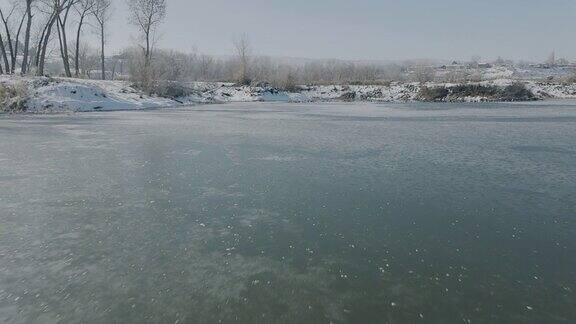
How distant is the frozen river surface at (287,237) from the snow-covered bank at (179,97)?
17.2 metres

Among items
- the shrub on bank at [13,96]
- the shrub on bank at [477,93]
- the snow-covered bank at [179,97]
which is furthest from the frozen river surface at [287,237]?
the shrub on bank at [477,93]

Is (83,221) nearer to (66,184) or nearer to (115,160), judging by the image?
(66,184)

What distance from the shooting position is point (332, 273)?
189 inches

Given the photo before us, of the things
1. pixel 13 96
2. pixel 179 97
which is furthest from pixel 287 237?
pixel 179 97

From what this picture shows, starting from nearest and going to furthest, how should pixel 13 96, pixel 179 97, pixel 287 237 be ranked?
pixel 287 237
pixel 13 96
pixel 179 97

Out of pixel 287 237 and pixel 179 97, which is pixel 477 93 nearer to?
pixel 179 97

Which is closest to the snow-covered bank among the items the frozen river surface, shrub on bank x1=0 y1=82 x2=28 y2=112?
shrub on bank x1=0 y1=82 x2=28 y2=112

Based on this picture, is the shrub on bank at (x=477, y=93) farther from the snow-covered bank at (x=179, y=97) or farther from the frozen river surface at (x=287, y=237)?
the frozen river surface at (x=287, y=237)

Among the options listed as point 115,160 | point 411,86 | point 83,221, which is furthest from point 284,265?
point 411,86

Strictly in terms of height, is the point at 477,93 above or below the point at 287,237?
above

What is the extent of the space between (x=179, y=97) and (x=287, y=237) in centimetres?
3612

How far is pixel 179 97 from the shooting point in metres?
39.7

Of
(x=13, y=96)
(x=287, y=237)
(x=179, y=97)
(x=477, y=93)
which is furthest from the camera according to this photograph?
(x=477, y=93)

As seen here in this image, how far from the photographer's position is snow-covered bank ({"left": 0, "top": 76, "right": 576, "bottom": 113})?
26.9m
